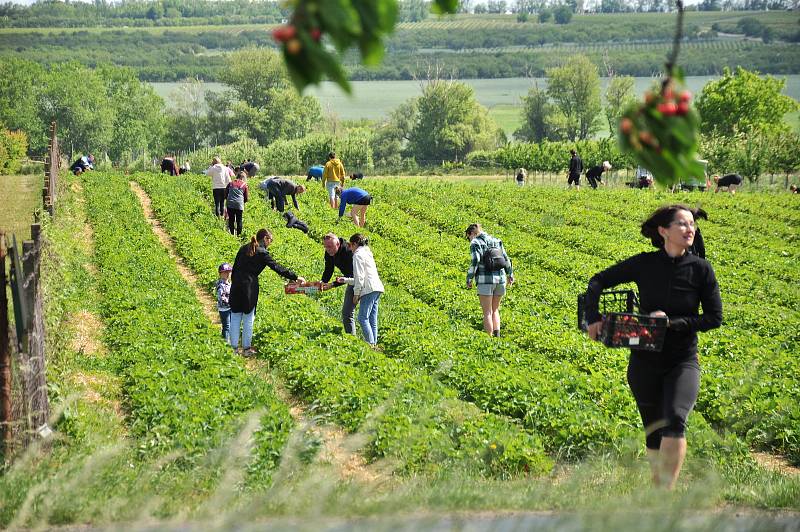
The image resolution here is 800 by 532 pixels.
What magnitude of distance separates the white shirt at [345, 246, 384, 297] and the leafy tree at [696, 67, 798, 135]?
8624cm

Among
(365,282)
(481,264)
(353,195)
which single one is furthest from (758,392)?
(353,195)

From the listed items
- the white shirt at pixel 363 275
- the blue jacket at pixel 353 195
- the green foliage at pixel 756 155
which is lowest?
the green foliage at pixel 756 155

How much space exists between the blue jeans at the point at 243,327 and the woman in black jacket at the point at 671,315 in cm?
751

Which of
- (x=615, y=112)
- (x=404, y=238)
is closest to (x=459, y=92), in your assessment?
(x=615, y=112)

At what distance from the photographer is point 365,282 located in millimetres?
13828

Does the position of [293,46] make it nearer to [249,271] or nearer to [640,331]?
[640,331]

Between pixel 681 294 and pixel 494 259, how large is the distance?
7245 mm

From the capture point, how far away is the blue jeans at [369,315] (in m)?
14.1

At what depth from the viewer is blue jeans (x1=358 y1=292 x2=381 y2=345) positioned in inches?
556

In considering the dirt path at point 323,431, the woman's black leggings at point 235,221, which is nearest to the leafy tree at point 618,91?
the woman's black leggings at point 235,221

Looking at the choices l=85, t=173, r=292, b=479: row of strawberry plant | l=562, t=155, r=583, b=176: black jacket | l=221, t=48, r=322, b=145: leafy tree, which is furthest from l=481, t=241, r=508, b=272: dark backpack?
l=221, t=48, r=322, b=145: leafy tree

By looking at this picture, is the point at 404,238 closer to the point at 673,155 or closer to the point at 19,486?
the point at 19,486

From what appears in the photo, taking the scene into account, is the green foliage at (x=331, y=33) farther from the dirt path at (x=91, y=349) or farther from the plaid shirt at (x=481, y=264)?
the plaid shirt at (x=481, y=264)

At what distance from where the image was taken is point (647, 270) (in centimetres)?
719
